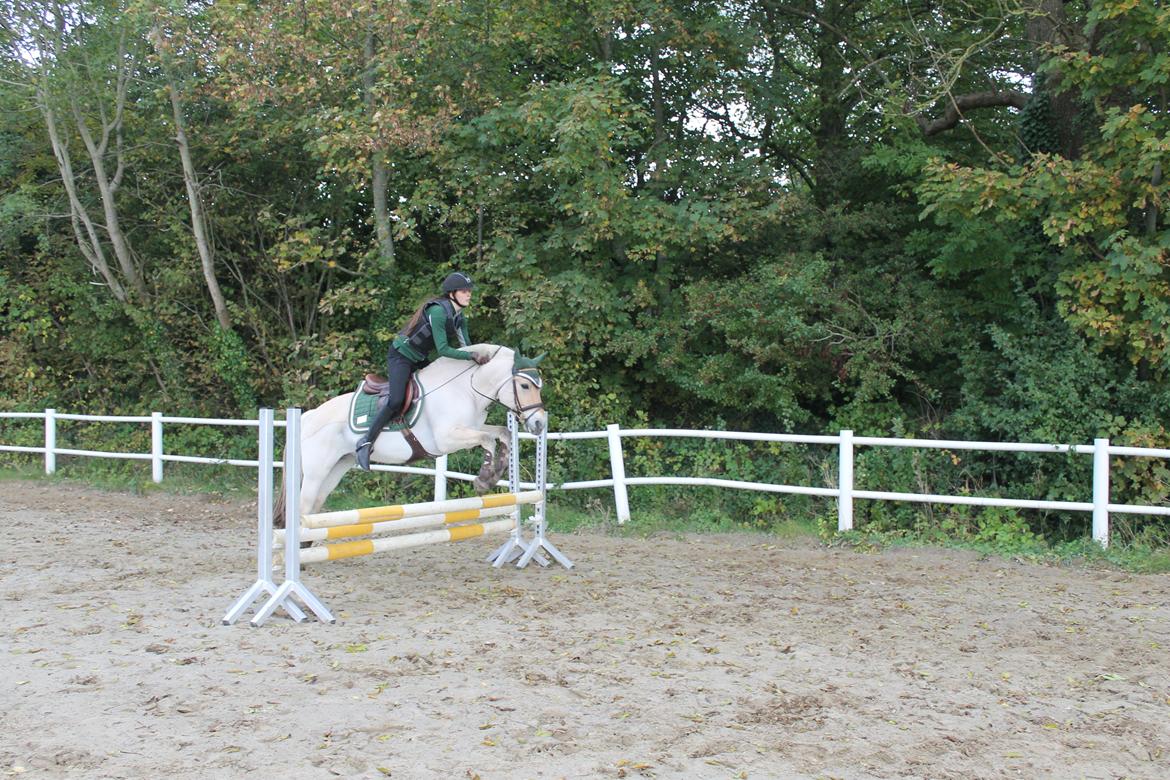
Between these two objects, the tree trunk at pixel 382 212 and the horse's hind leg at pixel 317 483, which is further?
the tree trunk at pixel 382 212

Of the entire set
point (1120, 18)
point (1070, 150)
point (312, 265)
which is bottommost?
point (312, 265)

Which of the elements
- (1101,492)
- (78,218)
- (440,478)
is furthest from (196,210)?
(1101,492)

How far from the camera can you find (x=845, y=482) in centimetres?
920

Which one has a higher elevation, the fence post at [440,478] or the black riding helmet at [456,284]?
the black riding helmet at [456,284]

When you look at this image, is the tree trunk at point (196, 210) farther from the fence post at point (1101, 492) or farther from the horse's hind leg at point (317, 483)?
the fence post at point (1101, 492)

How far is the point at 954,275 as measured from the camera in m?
12.2

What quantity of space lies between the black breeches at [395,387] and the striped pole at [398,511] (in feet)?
3.10

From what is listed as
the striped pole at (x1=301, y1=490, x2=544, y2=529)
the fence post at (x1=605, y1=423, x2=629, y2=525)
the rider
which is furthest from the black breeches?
the fence post at (x1=605, y1=423, x2=629, y2=525)

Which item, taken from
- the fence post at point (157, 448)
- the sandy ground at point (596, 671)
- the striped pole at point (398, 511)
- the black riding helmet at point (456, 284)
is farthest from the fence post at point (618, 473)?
the fence post at point (157, 448)

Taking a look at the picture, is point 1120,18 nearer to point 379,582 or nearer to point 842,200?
point 842,200

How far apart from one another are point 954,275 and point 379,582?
8449mm

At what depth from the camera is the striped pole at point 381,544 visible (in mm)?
6145

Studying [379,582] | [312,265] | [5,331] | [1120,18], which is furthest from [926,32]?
[5,331]

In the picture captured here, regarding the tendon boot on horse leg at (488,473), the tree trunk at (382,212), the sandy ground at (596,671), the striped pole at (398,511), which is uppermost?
the tree trunk at (382,212)
